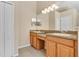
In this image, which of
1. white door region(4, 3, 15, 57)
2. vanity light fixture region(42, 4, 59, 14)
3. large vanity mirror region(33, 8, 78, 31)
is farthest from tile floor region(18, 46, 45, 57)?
vanity light fixture region(42, 4, 59, 14)

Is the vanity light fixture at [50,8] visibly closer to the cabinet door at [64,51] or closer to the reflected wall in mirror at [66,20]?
the reflected wall in mirror at [66,20]

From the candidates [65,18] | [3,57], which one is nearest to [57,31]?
[65,18]

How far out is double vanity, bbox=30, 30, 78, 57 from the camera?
1.85 m

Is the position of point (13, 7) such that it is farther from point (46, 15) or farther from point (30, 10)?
point (46, 15)

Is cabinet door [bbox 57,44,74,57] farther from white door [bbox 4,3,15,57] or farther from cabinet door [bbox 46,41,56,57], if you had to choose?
white door [bbox 4,3,15,57]

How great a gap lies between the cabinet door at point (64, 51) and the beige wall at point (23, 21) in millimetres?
595

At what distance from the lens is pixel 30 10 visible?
2.38 m

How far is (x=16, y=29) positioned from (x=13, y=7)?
435 mm

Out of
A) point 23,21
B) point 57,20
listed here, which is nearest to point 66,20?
point 57,20

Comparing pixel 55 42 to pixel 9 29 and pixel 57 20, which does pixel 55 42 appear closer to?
pixel 57 20

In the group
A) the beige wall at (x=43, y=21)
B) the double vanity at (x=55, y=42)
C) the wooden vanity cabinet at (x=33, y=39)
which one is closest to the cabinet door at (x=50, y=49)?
the double vanity at (x=55, y=42)

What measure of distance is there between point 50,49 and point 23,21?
2.46 feet

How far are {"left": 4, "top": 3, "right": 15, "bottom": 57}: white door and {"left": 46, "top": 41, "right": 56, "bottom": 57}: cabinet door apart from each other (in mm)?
665

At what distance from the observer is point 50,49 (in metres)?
2.36
